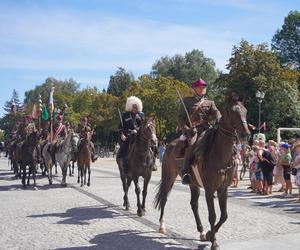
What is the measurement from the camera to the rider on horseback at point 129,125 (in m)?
12.7

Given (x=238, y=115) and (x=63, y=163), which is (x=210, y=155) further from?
(x=63, y=163)

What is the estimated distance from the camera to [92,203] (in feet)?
46.1

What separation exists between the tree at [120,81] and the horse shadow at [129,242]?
7512 centimetres

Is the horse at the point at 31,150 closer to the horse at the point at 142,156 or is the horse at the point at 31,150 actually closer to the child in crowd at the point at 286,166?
the horse at the point at 142,156

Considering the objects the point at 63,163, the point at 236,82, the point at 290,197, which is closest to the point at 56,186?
the point at 63,163

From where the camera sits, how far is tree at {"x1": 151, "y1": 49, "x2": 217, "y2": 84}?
78.4 metres

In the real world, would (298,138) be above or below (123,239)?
above

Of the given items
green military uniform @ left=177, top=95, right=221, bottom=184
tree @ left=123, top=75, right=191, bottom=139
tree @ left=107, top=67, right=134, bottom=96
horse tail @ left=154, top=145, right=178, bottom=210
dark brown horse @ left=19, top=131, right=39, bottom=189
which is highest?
tree @ left=107, top=67, right=134, bottom=96

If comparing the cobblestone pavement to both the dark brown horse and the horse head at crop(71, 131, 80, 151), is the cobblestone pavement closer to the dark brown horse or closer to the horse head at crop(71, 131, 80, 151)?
the dark brown horse

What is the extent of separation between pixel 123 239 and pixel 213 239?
1.98m

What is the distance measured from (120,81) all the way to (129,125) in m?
72.9

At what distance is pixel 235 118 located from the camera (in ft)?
24.6

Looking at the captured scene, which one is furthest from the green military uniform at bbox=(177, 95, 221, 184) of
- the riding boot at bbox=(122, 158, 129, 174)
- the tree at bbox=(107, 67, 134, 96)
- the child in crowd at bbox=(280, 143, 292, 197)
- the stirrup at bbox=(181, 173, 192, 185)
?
the tree at bbox=(107, 67, 134, 96)

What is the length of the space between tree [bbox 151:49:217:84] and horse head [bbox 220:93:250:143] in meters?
70.5
